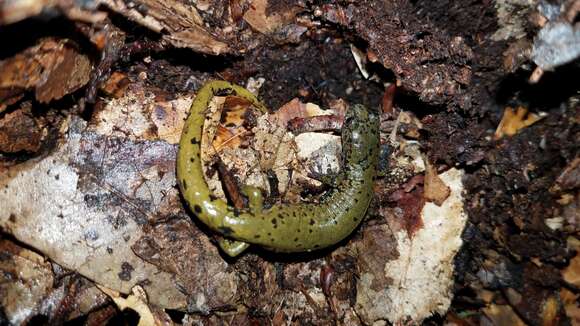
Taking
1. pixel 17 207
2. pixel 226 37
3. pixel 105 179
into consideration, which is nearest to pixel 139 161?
pixel 105 179

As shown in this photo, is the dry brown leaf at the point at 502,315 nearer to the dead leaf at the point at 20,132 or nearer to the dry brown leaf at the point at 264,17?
the dry brown leaf at the point at 264,17

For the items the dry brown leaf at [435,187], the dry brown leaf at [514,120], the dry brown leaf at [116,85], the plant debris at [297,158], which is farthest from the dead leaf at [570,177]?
the dry brown leaf at [116,85]

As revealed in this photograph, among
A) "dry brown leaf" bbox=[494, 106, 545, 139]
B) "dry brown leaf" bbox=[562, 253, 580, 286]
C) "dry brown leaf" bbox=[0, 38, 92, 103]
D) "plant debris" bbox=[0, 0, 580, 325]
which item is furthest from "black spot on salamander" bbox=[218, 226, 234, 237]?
"dry brown leaf" bbox=[562, 253, 580, 286]

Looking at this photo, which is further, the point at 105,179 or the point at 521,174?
the point at 521,174

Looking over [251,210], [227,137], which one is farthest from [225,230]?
[227,137]

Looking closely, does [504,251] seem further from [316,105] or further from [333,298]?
[316,105]
